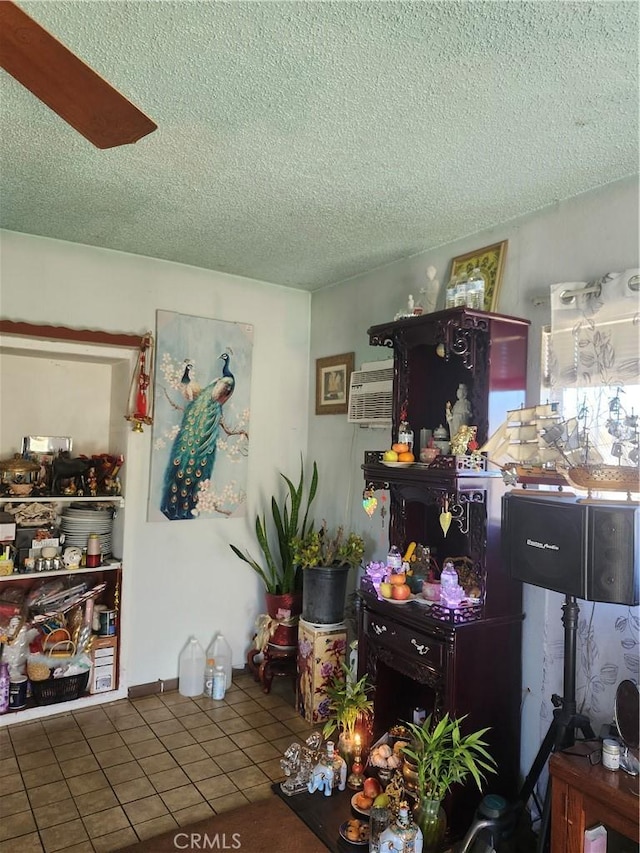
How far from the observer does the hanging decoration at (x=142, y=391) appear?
10.6ft

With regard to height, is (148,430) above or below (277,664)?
above

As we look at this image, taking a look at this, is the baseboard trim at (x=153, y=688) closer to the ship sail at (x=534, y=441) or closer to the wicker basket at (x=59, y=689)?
the wicker basket at (x=59, y=689)

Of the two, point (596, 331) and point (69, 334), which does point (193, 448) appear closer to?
point (69, 334)

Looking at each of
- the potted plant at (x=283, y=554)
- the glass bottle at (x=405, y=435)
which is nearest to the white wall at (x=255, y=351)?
the potted plant at (x=283, y=554)

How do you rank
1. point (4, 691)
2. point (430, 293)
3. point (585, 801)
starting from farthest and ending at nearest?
point (4, 691) → point (430, 293) → point (585, 801)

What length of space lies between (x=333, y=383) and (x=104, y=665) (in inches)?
83.5

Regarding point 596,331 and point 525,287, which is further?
point 525,287

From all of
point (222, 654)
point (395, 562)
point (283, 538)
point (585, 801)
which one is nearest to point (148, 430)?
point (283, 538)

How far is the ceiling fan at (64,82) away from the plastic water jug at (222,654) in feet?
9.65

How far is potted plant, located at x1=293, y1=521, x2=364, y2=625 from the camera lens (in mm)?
3117

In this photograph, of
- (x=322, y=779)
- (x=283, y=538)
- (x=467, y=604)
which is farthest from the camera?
(x=283, y=538)

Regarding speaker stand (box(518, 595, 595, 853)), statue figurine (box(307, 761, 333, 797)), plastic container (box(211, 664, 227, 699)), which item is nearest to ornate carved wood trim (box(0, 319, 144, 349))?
plastic container (box(211, 664, 227, 699))

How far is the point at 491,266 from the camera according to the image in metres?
2.67

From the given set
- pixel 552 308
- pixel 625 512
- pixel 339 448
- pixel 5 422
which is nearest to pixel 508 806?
pixel 625 512
